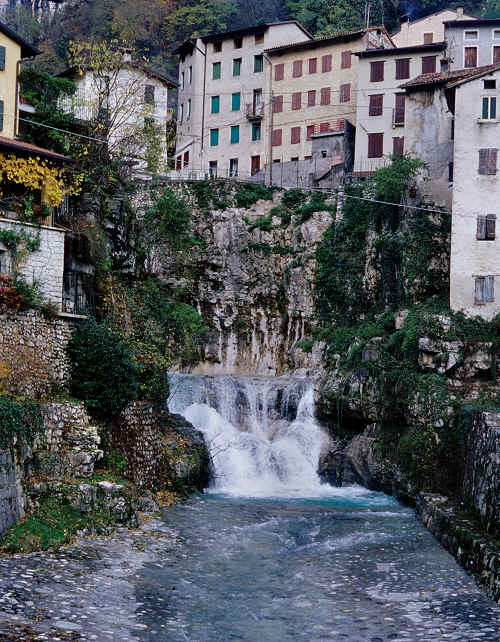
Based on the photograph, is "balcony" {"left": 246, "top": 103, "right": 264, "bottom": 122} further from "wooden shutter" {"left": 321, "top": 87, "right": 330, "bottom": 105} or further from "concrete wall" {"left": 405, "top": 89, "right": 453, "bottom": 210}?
"concrete wall" {"left": 405, "top": 89, "right": 453, "bottom": 210}

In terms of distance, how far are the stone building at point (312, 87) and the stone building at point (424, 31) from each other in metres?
6.41

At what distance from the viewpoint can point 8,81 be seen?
39.4 metres

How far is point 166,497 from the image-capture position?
3322 centimetres

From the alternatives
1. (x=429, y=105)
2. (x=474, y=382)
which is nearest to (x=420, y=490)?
(x=474, y=382)

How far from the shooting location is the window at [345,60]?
65.3 m

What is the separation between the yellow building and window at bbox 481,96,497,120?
78.7ft

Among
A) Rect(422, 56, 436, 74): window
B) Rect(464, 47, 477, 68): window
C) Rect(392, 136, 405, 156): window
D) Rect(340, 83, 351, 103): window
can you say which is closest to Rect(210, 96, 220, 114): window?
Rect(340, 83, 351, 103): window

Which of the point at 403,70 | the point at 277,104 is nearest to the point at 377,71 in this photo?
the point at 403,70

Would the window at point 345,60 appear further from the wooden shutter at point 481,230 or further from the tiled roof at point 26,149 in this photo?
the tiled roof at point 26,149

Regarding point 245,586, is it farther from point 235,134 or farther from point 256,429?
point 235,134

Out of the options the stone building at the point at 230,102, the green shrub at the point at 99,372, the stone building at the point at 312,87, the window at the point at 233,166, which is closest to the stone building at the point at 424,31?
the stone building at the point at 312,87

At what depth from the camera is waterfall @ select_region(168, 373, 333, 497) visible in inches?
1564

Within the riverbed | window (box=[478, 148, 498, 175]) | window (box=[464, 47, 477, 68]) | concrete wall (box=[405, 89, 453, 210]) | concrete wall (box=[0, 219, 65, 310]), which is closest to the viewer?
the riverbed

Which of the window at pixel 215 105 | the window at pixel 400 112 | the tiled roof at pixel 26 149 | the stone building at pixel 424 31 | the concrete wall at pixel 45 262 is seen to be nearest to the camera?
the concrete wall at pixel 45 262
